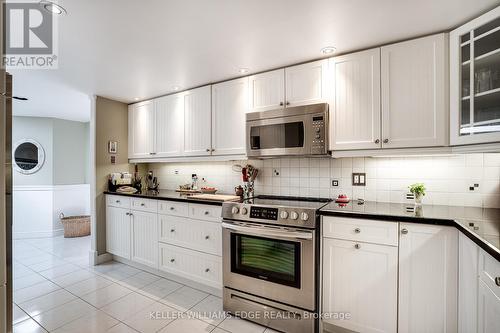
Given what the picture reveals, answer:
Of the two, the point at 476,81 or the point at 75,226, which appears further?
the point at 75,226

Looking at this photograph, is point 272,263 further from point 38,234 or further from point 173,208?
point 38,234

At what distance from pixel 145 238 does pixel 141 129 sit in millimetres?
1588

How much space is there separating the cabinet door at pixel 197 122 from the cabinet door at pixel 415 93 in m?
1.83

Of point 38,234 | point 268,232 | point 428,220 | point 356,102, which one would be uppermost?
point 356,102

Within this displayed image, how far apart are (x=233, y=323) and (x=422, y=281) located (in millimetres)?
1484

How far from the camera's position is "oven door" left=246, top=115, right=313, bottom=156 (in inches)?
85.2

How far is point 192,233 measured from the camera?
259cm

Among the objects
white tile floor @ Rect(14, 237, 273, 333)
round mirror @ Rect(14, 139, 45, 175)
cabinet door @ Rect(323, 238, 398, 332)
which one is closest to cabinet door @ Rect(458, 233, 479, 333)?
cabinet door @ Rect(323, 238, 398, 332)

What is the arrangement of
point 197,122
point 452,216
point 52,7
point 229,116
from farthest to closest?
point 197,122, point 229,116, point 452,216, point 52,7

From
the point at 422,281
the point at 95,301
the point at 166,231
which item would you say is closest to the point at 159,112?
the point at 166,231

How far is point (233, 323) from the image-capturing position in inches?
81.3

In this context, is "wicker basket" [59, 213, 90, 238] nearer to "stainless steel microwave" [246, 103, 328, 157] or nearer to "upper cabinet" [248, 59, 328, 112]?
"stainless steel microwave" [246, 103, 328, 157]

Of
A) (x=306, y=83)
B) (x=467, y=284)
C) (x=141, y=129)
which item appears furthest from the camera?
(x=141, y=129)

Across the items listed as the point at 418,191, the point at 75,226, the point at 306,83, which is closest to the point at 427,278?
the point at 418,191
